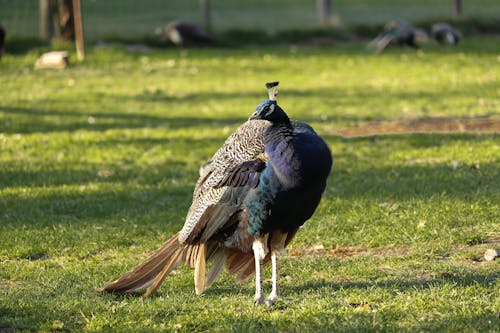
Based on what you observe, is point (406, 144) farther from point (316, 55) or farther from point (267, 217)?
point (316, 55)

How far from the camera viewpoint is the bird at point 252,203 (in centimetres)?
584

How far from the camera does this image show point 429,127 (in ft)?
42.8

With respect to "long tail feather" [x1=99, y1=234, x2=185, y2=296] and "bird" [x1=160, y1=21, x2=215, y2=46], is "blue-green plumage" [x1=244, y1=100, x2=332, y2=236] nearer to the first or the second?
"long tail feather" [x1=99, y1=234, x2=185, y2=296]

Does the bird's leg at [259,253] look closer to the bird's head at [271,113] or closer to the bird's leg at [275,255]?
the bird's leg at [275,255]

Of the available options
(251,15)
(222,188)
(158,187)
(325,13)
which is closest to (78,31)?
(325,13)

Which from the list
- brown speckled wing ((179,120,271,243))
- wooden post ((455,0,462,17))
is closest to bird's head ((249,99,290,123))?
brown speckled wing ((179,120,271,243))

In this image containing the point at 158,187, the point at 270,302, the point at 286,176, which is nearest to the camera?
the point at 286,176

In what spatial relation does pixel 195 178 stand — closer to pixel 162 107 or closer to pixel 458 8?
pixel 162 107

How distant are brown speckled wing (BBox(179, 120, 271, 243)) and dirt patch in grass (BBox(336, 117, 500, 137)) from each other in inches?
264

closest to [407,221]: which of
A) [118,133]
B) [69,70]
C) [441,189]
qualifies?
[441,189]

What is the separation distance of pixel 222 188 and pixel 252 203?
1.05 feet

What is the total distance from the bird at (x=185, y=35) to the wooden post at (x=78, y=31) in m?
2.73

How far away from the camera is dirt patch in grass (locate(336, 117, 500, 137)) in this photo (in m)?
12.8

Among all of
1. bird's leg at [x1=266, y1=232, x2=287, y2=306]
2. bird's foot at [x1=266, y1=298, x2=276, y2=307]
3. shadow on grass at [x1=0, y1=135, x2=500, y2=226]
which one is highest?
bird's leg at [x1=266, y1=232, x2=287, y2=306]
